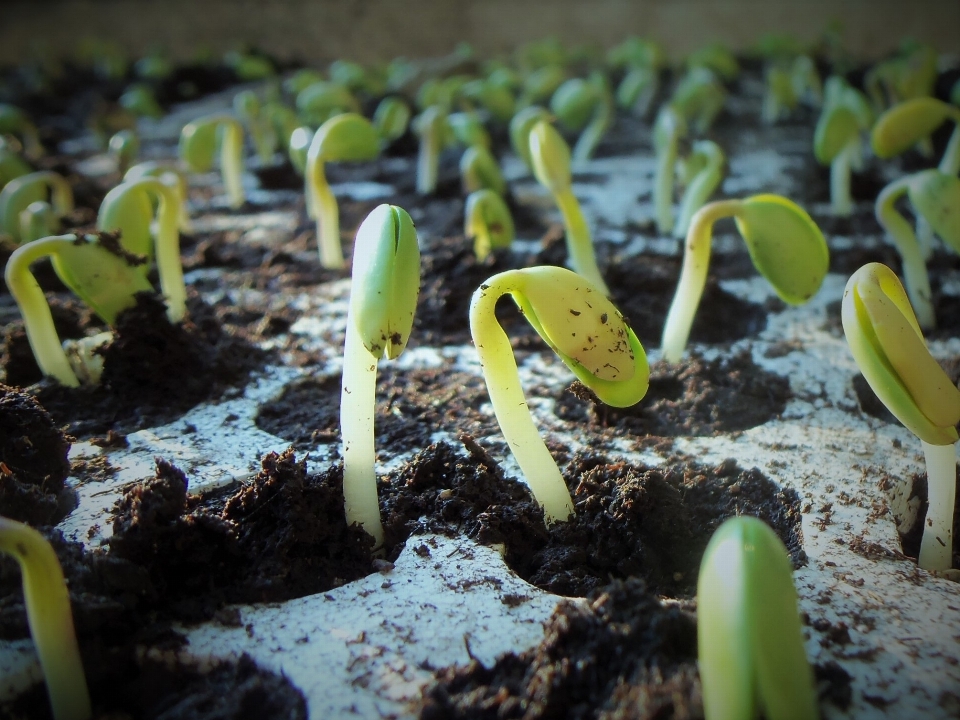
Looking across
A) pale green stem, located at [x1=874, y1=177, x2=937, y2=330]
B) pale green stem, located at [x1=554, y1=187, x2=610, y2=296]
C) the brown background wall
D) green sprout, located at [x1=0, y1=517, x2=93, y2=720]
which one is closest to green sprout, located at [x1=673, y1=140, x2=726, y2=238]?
pale green stem, located at [x1=554, y1=187, x2=610, y2=296]

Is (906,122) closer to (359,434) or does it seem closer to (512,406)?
(512,406)

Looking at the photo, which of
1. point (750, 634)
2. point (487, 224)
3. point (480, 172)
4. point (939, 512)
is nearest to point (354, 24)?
point (480, 172)

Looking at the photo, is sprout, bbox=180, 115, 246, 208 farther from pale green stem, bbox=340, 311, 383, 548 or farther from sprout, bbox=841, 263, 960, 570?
sprout, bbox=841, 263, 960, 570

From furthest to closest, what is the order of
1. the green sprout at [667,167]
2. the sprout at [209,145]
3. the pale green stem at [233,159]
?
the pale green stem at [233,159]
the sprout at [209,145]
the green sprout at [667,167]

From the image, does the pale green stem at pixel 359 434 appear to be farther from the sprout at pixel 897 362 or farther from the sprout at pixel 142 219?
the sprout at pixel 142 219

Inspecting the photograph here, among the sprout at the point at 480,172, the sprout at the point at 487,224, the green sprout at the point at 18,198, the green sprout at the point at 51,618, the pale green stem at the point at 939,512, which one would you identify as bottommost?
the pale green stem at the point at 939,512

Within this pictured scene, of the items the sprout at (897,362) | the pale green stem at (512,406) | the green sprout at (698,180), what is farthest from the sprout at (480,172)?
the sprout at (897,362)
